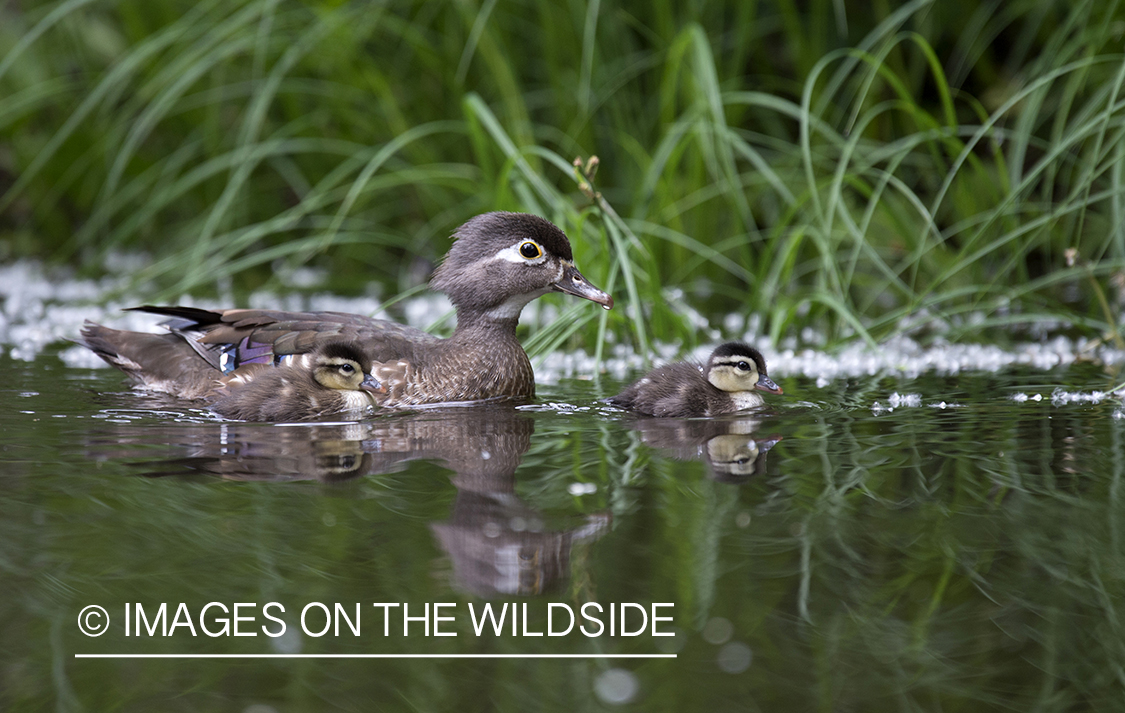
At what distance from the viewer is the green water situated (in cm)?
207

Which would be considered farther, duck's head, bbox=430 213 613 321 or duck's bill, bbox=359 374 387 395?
duck's head, bbox=430 213 613 321

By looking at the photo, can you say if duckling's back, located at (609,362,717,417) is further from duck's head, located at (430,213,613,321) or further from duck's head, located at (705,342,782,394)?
duck's head, located at (430,213,613,321)

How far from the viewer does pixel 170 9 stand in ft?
26.9

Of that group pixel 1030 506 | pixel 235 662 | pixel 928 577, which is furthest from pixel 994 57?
pixel 235 662

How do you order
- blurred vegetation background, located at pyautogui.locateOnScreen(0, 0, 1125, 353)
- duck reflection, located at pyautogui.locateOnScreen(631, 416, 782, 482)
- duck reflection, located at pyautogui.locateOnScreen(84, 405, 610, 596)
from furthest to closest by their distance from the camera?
blurred vegetation background, located at pyautogui.locateOnScreen(0, 0, 1125, 353) → duck reflection, located at pyautogui.locateOnScreen(631, 416, 782, 482) → duck reflection, located at pyautogui.locateOnScreen(84, 405, 610, 596)

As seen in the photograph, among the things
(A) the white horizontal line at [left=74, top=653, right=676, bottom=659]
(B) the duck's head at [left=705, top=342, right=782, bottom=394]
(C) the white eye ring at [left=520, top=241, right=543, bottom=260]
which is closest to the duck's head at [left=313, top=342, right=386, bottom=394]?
(C) the white eye ring at [left=520, top=241, right=543, bottom=260]

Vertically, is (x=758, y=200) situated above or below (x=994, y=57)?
below

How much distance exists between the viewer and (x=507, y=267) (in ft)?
15.3

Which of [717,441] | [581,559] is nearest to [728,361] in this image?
[717,441]

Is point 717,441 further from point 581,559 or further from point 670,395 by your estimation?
point 581,559

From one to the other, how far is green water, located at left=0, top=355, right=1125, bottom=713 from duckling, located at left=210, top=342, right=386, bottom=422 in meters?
0.16

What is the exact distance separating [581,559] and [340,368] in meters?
1.88

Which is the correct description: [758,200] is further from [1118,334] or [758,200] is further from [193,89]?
[193,89]

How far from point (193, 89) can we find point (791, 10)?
4194 millimetres
